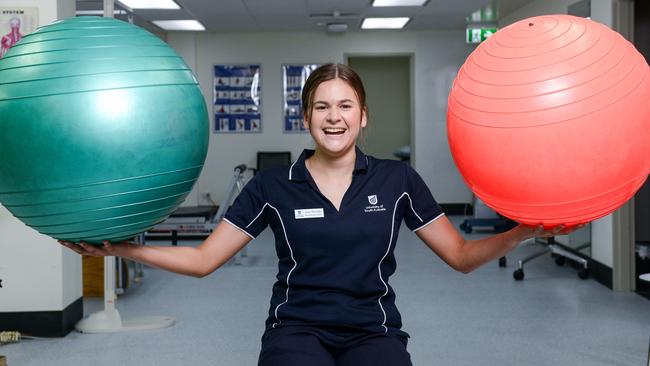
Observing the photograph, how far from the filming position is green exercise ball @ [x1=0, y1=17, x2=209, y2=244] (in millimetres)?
1338

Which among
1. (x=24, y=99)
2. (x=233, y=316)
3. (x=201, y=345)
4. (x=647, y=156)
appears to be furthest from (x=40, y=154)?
(x=233, y=316)

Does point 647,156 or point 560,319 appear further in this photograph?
point 560,319

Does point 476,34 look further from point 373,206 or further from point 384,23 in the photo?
point 373,206

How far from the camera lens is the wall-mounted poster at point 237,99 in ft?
29.7

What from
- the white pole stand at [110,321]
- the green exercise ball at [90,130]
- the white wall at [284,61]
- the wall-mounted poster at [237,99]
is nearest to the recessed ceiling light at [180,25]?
the white wall at [284,61]

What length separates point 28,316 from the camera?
3.67 m

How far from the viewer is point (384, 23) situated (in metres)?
8.44

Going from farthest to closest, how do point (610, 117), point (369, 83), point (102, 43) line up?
point (369, 83) < point (102, 43) < point (610, 117)

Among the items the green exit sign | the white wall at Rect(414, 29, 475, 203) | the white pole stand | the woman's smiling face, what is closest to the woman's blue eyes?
the woman's smiling face

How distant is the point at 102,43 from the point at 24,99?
0.64ft

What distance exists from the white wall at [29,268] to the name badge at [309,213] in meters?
2.31

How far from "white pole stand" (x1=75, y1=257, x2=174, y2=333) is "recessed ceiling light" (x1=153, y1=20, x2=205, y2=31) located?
4.65 metres

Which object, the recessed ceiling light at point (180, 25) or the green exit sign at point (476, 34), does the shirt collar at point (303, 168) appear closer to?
the green exit sign at point (476, 34)

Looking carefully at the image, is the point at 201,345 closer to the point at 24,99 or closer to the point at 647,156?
the point at 24,99
